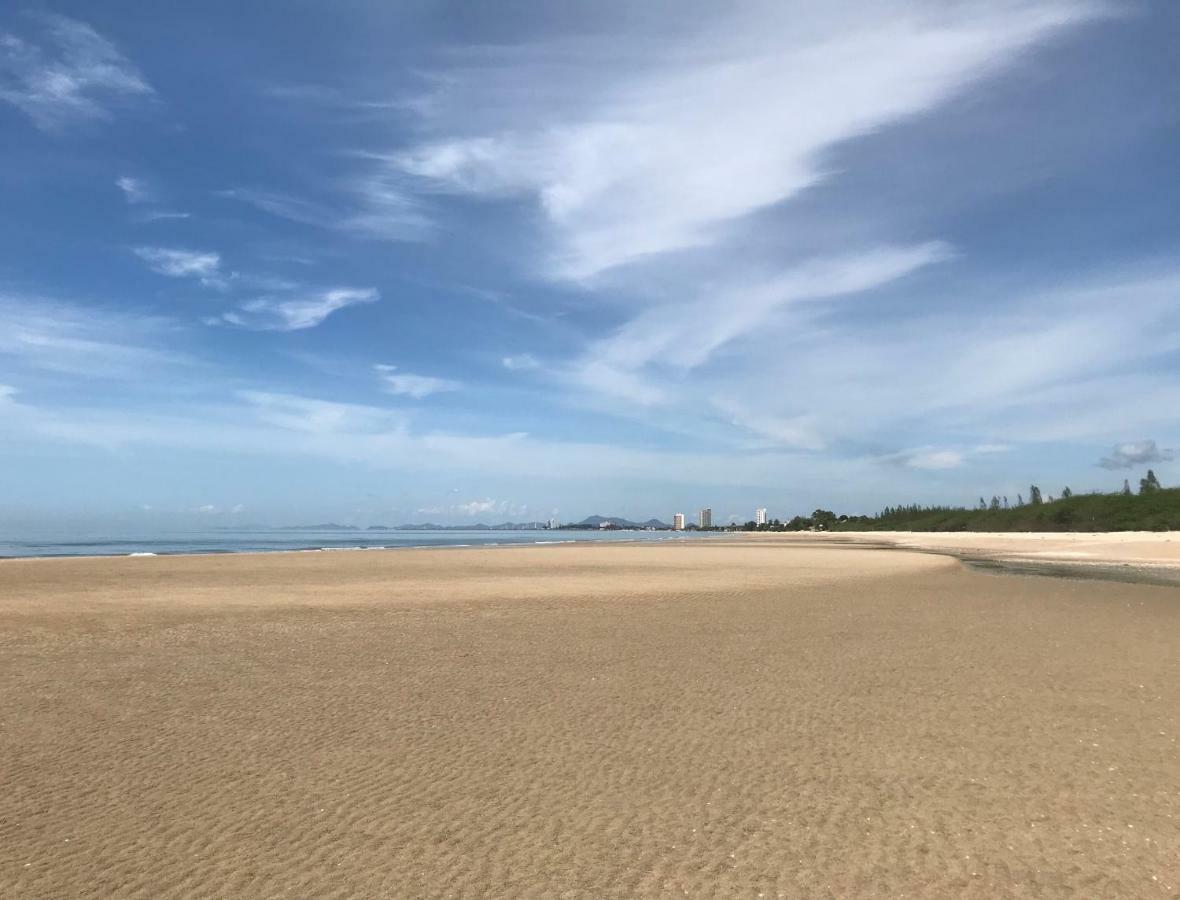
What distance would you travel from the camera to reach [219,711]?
962 cm

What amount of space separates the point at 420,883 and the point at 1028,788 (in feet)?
17.9

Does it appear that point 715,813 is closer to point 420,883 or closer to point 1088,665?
point 420,883

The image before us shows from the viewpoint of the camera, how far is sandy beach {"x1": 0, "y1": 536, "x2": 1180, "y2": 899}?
5.37 m

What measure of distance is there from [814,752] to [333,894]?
16.4 feet

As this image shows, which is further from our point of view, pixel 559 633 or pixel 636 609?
pixel 636 609

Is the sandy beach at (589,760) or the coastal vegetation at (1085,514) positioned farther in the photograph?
the coastal vegetation at (1085,514)

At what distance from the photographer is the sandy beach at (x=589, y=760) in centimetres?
537

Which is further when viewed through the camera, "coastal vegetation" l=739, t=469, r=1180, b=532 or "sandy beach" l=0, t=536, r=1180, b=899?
"coastal vegetation" l=739, t=469, r=1180, b=532

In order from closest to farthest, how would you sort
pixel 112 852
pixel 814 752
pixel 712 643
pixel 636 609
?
pixel 112 852 → pixel 814 752 → pixel 712 643 → pixel 636 609

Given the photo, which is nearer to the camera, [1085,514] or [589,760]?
[589,760]

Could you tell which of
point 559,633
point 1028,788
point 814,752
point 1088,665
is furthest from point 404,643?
point 1088,665

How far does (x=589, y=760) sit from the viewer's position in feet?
25.4

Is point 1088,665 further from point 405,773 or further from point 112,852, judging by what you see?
point 112,852

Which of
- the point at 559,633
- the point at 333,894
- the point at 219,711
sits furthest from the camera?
the point at 559,633
